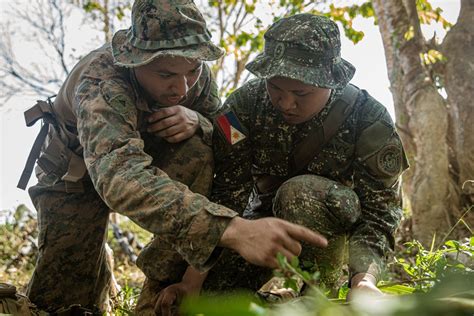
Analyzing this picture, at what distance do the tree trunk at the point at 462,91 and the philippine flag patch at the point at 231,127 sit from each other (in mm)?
3508

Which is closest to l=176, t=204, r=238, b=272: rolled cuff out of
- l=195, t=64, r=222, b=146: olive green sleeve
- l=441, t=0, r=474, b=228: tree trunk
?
l=195, t=64, r=222, b=146: olive green sleeve

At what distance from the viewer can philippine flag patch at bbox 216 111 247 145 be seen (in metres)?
2.58

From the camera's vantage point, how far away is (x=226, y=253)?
2.69 metres

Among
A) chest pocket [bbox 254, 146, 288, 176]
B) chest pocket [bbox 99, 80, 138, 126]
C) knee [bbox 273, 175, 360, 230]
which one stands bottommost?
knee [bbox 273, 175, 360, 230]

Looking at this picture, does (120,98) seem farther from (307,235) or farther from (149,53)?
(307,235)

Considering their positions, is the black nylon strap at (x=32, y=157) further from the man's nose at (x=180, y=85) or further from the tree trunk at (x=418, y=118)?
the tree trunk at (x=418, y=118)

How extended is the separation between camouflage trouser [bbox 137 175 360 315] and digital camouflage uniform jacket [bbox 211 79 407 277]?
0.09m

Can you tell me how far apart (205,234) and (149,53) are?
876 mm

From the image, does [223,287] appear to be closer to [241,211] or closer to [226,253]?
[226,253]

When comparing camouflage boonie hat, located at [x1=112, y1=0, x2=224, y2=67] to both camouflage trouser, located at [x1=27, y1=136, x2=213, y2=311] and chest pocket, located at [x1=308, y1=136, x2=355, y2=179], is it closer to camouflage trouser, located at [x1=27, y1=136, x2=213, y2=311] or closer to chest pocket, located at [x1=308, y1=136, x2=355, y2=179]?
chest pocket, located at [x1=308, y1=136, x2=355, y2=179]

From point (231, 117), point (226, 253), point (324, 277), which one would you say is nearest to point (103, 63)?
point (231, 117)

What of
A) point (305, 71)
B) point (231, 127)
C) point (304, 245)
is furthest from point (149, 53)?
point (304, 245)

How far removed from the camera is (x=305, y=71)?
2.32 m

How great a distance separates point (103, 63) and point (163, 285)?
97 centimetres
